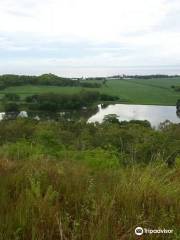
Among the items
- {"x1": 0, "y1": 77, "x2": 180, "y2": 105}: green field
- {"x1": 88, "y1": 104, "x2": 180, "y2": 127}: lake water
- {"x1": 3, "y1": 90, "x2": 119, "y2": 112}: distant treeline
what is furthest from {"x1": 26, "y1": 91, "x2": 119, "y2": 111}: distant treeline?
{"x1": 0, "y1": 77, "x2": 180, "y2": 105}: green field

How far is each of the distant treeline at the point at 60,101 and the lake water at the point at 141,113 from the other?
4.52m

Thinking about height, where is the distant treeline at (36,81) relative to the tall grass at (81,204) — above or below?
below

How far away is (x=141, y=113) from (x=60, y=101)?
21.7m

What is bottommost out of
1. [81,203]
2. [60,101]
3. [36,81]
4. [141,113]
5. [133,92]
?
[141,113]

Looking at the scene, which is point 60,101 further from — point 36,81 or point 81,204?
point 81,204

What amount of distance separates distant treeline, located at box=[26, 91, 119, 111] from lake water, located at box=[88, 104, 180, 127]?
14.8ft

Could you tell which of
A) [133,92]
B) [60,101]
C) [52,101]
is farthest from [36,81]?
[52,101]

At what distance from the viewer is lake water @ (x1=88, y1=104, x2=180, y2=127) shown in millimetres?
79938

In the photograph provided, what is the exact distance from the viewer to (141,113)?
89.7 metres

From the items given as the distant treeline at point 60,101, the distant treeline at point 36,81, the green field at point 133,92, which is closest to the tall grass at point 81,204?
the distant treeline at point 60,101

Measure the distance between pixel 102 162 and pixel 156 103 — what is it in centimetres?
10045

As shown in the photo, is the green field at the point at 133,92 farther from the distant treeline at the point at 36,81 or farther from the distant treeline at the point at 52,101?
the distant treeline at the point at 52,101

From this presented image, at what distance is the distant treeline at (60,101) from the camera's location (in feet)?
313

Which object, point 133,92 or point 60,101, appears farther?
point 133,92
